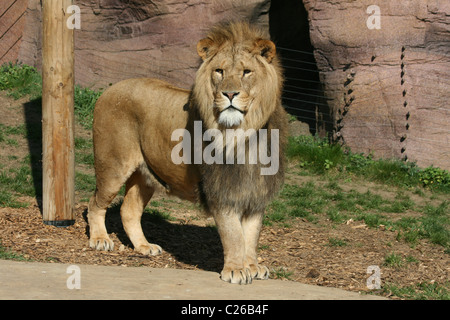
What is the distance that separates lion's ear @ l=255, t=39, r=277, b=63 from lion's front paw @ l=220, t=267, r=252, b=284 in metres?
1.61

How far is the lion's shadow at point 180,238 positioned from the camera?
6188 mm

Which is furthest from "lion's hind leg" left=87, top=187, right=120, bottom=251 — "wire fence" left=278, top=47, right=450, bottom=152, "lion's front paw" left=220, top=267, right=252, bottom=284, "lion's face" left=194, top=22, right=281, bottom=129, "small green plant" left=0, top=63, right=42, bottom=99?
"small green plant" left=0, top=63, right=42, bottom=99

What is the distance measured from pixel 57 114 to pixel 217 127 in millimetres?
2695

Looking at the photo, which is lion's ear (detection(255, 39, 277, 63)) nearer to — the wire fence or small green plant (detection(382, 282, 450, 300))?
small green plant (detection(382, 282, 450, 300))

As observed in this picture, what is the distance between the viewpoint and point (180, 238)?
690 cm

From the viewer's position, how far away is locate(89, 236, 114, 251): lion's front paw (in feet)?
20.4

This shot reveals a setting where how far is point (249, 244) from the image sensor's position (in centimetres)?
512

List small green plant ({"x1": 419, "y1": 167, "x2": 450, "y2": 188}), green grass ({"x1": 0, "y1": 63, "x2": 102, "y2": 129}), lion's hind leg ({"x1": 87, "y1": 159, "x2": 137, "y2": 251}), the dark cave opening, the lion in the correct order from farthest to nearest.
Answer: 1. the dark cave opening
2. green grass ({"x1": 0, "y1": 63, "x2": 102, "y2": 129})
3. small green plant ({"x1": 419, "y1": 167, "x2": 450, "y2": 188})
4. lion's hind leg ({"x1": 87, "y1": 159, "x2": 137, "y2": 251})
5. the lion

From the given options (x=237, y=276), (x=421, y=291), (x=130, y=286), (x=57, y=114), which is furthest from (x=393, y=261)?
(x=57, y=114)

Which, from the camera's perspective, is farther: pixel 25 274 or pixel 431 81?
pixel 431 81

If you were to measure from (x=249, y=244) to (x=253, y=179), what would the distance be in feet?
1.79

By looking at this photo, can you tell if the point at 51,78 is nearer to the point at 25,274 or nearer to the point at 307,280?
the point at 25,274

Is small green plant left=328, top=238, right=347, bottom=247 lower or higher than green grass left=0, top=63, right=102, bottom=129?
lower

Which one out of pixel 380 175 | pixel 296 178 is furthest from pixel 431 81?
pixel 296 178
